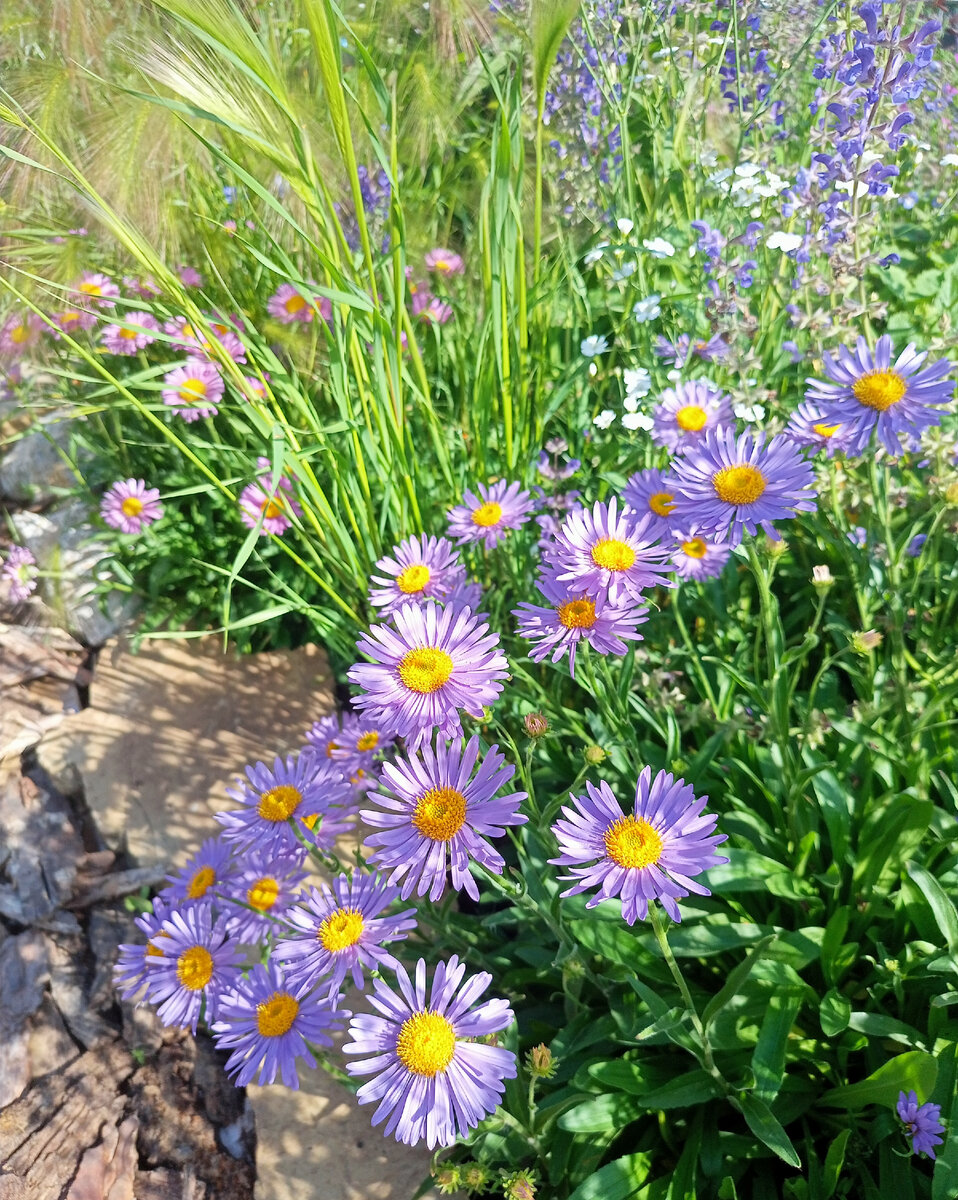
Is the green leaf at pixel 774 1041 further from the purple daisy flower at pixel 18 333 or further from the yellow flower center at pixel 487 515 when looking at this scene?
the purple daisy flower at pixel 18 333

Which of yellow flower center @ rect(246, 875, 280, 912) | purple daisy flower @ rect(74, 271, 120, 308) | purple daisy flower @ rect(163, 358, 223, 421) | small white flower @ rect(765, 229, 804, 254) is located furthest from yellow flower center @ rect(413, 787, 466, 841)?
purple daisy flower @ rect(74, 271, 120, 308)

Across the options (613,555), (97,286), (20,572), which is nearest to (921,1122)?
(613,555)

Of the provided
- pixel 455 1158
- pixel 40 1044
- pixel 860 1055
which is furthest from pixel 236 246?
pixel 860 1055

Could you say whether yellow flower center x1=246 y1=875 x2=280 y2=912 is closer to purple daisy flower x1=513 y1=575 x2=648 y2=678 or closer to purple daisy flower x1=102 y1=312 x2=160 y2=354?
purple daisy flower x1=513 y1=575 x2=648 y2=678

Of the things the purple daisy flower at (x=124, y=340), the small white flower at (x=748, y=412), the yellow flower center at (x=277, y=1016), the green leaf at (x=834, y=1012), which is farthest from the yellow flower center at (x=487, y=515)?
the purple daisy flower at (x=124, y=340)

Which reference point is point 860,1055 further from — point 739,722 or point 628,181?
point 628,181
